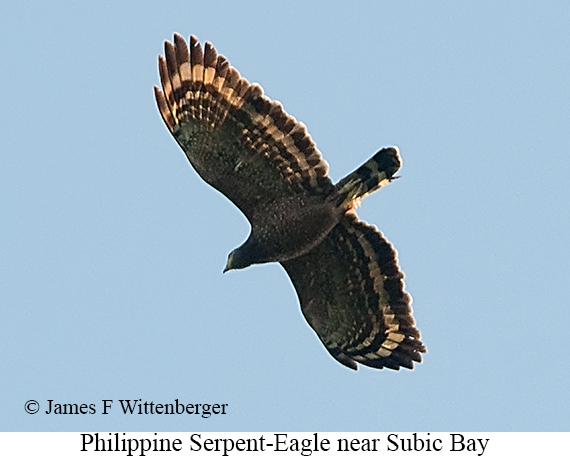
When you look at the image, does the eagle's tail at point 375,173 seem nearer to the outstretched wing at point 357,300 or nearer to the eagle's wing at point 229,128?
the eagle's wing at point 229,128

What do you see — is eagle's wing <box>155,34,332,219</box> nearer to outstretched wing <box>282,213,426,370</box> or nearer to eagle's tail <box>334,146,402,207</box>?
eagle's tail <box>334,146,402,207</box>

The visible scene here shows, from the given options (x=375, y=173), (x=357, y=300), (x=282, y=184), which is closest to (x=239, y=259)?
(x=282, y=184)

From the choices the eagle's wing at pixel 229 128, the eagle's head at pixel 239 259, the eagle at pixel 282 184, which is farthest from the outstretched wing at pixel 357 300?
the eagle's wing at pixel 229 128

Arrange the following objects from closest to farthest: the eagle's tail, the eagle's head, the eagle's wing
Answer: the eagle's tail
the eagle's wing
the eagle's head

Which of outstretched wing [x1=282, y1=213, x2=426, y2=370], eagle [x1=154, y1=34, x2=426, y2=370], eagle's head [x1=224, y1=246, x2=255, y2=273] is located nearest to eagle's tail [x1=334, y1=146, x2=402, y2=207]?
eagle [x1=154, y1=34, x2=426, y2=370]

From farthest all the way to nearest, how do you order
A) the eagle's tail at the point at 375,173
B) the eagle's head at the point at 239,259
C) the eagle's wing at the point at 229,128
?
1. the eagle's head at the point at 239,259
2. the eagle's wing at the point at 229,128
3. the eagle's tail at the point at 375,173
